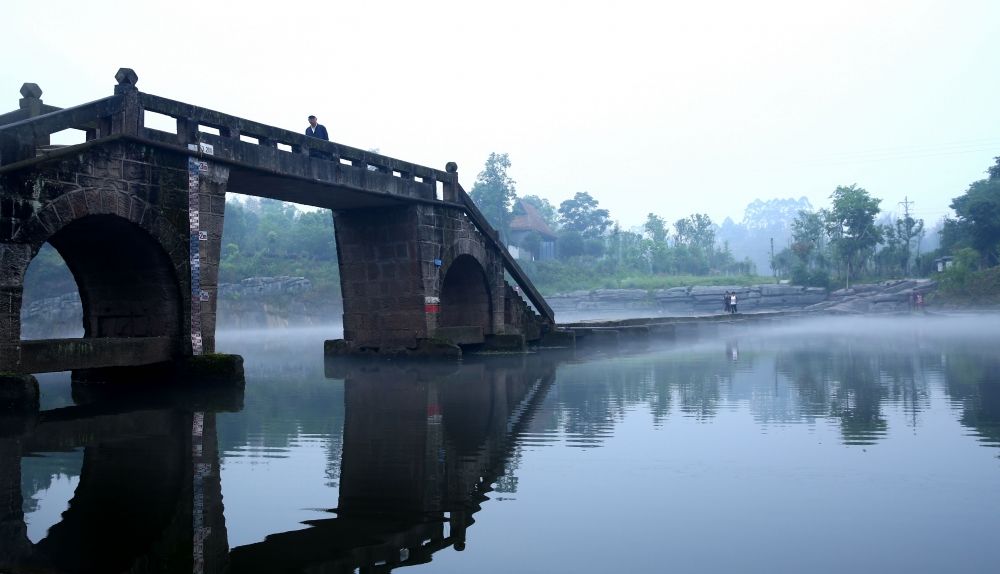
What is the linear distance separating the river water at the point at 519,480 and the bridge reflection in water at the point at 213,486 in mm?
27

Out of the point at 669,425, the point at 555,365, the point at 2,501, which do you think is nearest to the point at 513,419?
the point at 669,425

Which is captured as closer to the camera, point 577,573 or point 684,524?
point 577,573

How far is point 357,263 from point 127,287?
784 centimetres

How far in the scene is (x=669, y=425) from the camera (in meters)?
10.3

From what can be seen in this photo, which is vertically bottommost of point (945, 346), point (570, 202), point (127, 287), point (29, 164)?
point (945, 346)

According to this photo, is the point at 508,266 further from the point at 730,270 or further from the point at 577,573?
the point at 730,270

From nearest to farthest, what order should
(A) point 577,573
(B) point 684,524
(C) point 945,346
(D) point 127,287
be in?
(A) point 577,573
(B) point 684,524
(D) point 127,287
(C) point 945,346

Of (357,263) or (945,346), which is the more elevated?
(357,263)

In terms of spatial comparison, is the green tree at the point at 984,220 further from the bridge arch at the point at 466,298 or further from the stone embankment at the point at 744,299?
the bridge arch at the point at 466,298

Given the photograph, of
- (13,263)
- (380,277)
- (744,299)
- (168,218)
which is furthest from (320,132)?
(744,299)

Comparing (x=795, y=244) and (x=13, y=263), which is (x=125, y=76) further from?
(x=795, y=244)

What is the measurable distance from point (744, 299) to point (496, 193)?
26.1 m

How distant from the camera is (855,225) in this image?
228 ft

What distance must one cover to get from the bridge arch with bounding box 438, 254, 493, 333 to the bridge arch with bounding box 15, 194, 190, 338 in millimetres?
10974
